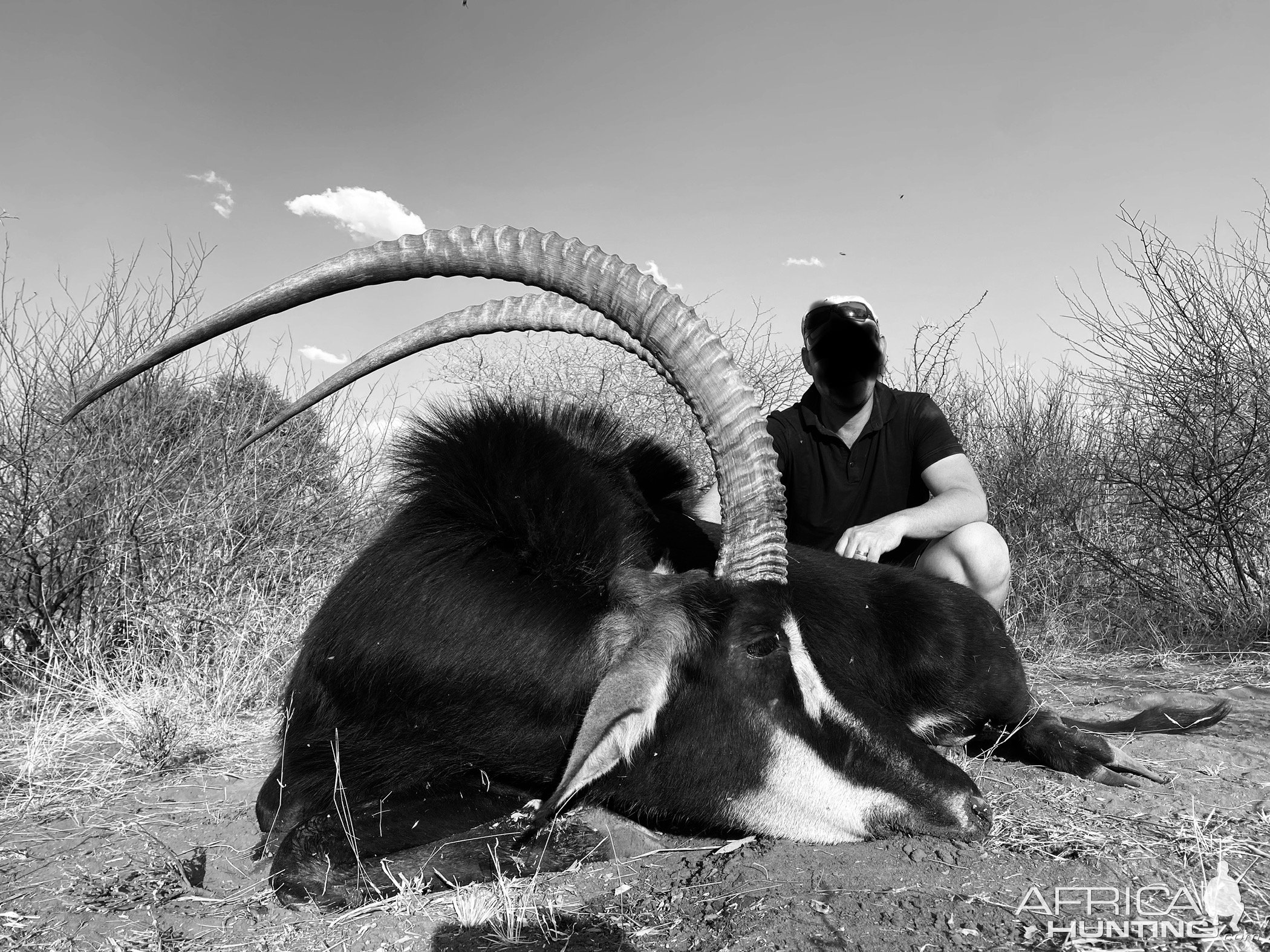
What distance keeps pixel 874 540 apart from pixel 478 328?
2182mm

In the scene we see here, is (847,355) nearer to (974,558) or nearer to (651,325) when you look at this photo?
(974,558)

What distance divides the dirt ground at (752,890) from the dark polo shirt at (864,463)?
71.6 inches

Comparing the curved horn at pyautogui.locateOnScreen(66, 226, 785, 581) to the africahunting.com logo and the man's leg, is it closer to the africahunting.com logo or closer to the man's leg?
the africahunting.com logo

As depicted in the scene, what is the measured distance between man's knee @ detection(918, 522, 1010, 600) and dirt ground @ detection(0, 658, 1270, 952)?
1284 mm

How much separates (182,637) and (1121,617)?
7.94m

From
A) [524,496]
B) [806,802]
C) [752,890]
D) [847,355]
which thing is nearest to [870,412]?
[847,355]

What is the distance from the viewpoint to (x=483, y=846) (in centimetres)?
268

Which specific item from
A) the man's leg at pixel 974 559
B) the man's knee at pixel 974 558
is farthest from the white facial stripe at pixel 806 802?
the man's knee at pixel 974 558

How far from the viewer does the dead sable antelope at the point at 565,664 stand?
263 cm

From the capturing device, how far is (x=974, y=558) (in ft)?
14.2

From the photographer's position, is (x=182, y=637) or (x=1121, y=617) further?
(x=1121, y=617)

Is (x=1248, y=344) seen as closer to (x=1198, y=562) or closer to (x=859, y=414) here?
(x=1198, y=562)

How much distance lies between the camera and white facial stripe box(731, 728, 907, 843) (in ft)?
8.61

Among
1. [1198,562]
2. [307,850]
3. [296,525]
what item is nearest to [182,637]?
[296,525]
